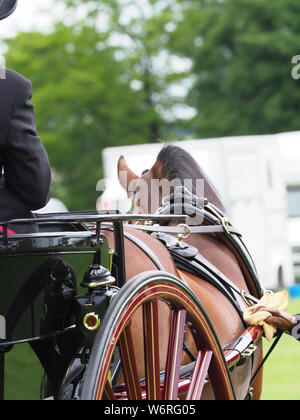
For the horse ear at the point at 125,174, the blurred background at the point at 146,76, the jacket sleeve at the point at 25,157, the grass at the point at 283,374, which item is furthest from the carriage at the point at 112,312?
the blurred background at the point at 146,76

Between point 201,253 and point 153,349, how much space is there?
125 cm

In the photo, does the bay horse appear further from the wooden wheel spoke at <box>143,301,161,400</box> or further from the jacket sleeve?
the jacket sleeve

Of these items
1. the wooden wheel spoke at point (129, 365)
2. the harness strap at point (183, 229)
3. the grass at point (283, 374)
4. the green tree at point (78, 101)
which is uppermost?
the green tree at point (78, 101)

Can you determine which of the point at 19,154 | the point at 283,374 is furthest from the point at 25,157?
the point at 283,374

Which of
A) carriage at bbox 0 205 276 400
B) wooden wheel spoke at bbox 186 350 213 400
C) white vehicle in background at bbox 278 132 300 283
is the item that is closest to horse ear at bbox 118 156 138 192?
carriage at bbox 0 205 276 400

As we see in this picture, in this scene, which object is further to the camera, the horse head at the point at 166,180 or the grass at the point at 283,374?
the grass at the point at 283,374

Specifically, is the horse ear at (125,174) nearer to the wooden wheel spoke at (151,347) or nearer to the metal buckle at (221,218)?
the metal buckle at (221,218)

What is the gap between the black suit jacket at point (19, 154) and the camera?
2.31 meters

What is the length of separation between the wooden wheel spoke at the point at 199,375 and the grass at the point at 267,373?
52cm

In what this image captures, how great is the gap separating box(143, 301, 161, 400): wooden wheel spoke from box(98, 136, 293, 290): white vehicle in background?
10.9 metres

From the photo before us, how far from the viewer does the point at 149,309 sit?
2.38 m

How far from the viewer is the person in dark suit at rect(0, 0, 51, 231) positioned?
2314 mm

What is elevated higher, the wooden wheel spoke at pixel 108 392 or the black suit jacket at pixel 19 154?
the black suit jacket at pixel 19 154

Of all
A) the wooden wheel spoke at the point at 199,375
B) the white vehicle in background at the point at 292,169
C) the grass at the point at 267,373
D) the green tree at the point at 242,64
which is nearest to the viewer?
the grass at the point at 267,373
